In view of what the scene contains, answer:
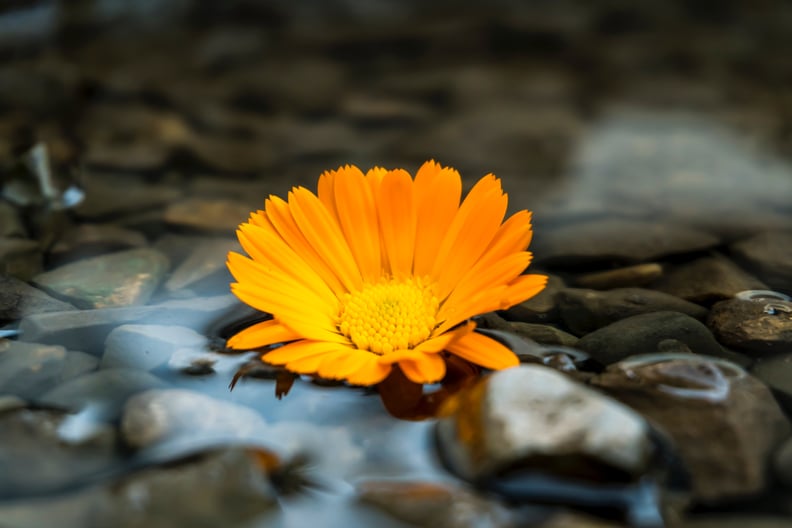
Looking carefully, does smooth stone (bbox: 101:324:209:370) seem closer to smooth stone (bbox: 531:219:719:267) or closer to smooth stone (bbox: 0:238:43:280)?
smooth stone (bbox: 0:238:43:280)

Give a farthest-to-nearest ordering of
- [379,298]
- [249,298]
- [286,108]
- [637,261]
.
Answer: [286,108], [637,261], [379,298], [249,298]

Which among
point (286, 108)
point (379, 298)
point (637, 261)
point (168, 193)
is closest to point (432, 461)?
point (379, 298)

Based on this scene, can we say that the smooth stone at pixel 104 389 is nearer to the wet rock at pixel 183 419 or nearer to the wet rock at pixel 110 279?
the wet rock at pixel 183 419

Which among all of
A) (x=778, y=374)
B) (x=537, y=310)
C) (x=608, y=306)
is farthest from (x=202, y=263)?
(x=778, y=374)

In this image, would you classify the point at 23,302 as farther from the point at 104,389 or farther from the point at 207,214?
the point at 207,214

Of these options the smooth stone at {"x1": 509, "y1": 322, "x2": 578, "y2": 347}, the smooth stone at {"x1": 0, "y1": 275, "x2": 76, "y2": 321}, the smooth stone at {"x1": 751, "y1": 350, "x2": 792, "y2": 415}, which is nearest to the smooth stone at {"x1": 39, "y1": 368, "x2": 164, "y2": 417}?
the smooth stone at {"x1": 0, "y1": 275, "x2": 76, "y2": 321}

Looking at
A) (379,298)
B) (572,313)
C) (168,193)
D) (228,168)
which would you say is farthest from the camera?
(228,168)

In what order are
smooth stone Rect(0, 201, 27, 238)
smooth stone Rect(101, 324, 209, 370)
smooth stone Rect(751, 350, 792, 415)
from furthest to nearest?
smooth stone Rect(0, 201, 27, 238)
smooth stone Rect(101, 324, 209, 370)
smooth stone Rect(751, 350, 792, 415)

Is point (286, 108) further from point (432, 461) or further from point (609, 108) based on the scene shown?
point (432, 461)
